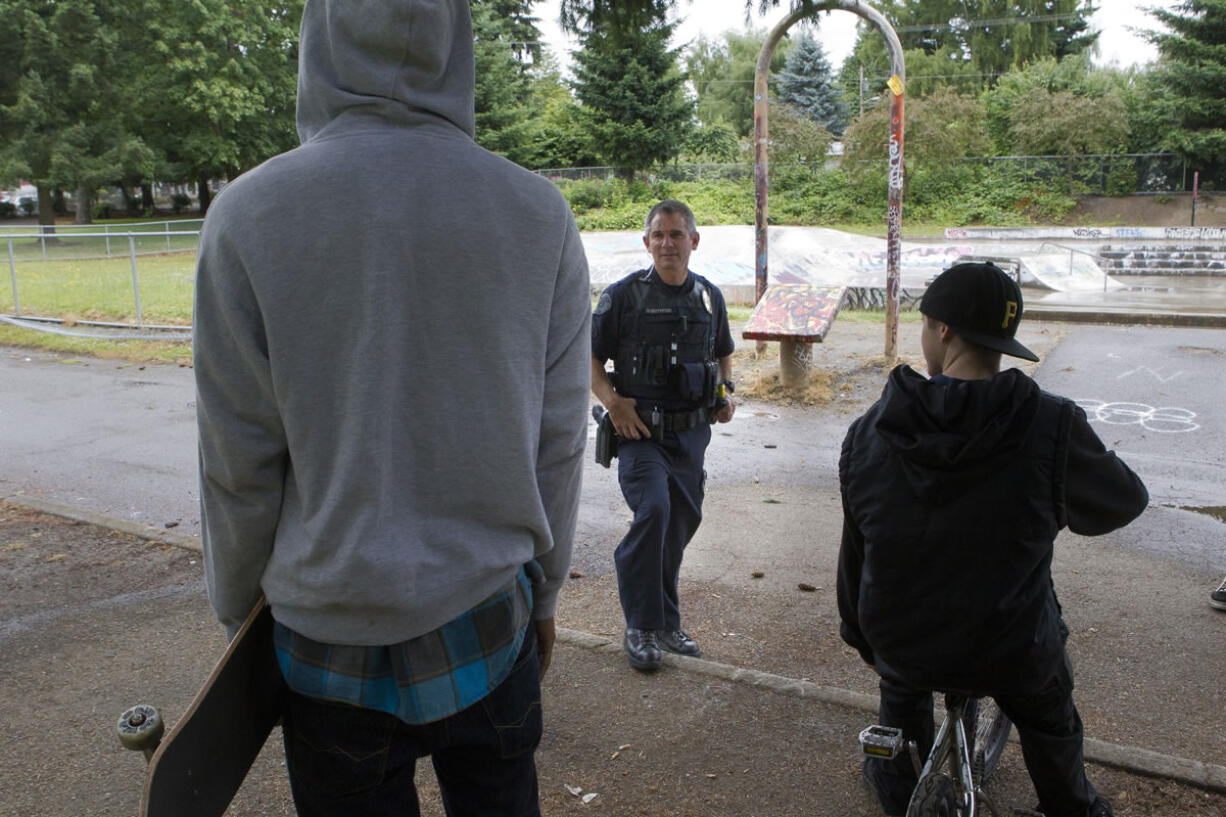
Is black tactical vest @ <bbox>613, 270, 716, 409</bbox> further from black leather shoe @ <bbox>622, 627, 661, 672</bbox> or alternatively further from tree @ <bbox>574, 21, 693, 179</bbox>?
tree @ <bbox>574, 21, 693, 179</bbox>

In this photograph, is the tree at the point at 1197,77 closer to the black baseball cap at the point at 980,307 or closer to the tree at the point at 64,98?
the tree at the point at 64,98

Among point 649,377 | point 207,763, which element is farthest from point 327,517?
point 649,377

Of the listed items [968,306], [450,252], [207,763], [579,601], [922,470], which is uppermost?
[450,252]

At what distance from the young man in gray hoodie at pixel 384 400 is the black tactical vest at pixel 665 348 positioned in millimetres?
2749

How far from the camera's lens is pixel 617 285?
4.75 meters

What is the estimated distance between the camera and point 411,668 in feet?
5.33

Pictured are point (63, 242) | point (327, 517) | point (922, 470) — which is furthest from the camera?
point (63, 242)

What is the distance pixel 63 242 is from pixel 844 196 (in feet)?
92.3

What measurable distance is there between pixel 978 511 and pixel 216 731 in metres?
1.74

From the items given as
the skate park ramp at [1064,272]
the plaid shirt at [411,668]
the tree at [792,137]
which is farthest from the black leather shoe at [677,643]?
the tree at [792,137]

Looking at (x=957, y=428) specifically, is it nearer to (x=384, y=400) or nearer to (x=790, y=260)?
(x=384, y=400)

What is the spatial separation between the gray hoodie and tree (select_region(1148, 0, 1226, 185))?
3987 cm

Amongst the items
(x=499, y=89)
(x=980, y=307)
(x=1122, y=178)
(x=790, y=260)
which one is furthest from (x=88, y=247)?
(x=1122, y=178)

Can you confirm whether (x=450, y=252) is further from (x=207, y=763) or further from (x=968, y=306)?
(x=968, y=306)
